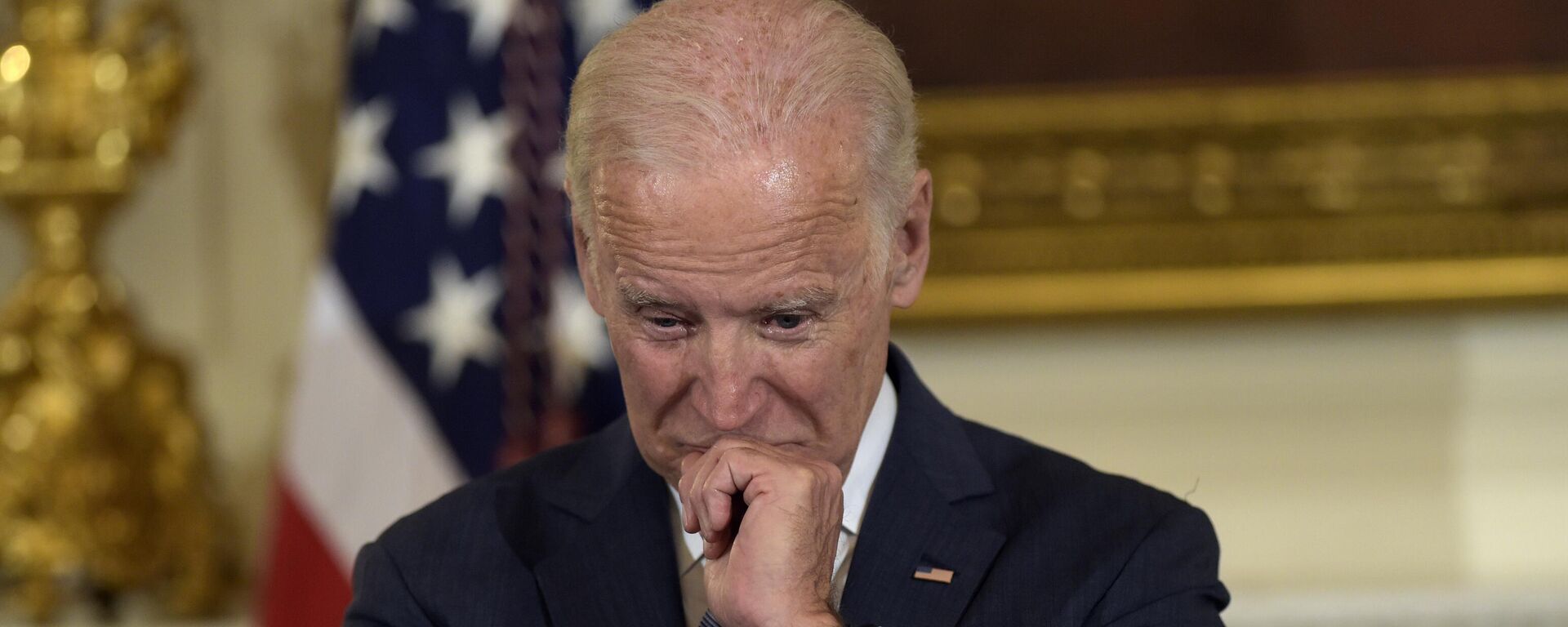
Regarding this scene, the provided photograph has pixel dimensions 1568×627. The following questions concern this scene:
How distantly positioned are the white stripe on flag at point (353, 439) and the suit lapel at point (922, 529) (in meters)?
1.67

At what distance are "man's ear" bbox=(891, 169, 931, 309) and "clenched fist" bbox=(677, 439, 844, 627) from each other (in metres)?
0.27

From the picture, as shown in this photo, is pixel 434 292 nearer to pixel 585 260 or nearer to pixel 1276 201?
pixel 585 260

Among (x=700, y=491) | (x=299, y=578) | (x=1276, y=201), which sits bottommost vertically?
(x=299, y=578)

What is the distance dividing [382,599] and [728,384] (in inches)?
22.1

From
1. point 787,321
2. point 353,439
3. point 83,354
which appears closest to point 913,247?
point 787,321

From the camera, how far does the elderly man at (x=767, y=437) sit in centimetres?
193

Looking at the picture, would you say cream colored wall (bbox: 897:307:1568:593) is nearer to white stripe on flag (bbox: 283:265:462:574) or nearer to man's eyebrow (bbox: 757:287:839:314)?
white stripe on flag (bbox: 283:265:462:574)

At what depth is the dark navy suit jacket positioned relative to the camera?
2.11m

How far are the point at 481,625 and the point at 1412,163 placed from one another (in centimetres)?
289

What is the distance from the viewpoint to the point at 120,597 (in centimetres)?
436

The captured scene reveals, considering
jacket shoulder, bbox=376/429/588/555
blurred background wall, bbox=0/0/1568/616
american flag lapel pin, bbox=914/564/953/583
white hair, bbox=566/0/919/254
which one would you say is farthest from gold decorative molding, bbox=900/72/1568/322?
white hair, bbox=566/0/919/254

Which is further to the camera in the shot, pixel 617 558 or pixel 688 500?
pixel 617 558

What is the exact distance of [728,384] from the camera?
1.98 meters

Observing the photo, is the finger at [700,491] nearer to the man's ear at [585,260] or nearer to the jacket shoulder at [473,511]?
the man's ear at [585,260]
